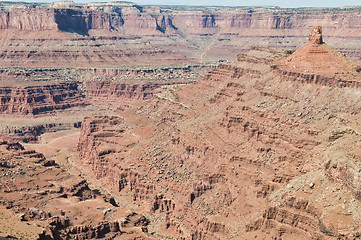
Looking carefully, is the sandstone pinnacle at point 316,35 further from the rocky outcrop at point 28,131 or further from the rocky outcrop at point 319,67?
the rocky outcrop at point 28,131

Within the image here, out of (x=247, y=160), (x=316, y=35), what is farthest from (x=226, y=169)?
(x=316, y=35)

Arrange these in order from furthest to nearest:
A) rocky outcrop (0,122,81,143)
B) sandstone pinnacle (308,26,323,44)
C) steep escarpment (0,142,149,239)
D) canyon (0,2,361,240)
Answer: rocky outcrop (0,122,81,143), sandstone pinnacle (308,26,323,44), steep escarpment (0,142,149,239), canyon (0,2,361,240)

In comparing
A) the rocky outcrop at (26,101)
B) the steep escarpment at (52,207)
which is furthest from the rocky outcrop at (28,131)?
the steep escarpment at (52,207)

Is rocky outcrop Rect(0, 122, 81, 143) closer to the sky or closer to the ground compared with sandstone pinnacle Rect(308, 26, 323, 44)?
closer to the ground

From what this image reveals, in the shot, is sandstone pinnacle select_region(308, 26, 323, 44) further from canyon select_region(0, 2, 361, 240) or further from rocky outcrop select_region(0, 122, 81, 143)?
rocky outcrop select_region(0, 122, 81, 143)

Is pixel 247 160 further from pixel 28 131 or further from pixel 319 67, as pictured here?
pixel 28 131

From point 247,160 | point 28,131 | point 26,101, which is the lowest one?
point 28,131

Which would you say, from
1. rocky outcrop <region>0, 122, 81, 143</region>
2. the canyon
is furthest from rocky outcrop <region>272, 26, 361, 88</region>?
rocky outcrop <region>0, 122, 81, 143</region>

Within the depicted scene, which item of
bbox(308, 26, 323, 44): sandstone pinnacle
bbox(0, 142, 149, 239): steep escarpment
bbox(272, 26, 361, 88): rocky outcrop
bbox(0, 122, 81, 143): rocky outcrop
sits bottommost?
bbox(0, 122, 81, 143): rocky outcrop

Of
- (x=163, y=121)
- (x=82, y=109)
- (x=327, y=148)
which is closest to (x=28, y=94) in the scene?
(x=82, y=109)
